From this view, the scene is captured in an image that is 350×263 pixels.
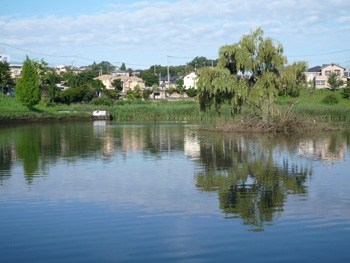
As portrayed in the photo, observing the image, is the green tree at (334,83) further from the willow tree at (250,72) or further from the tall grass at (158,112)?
the willow tree at (250,72)

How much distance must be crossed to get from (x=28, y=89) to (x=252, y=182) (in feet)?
210

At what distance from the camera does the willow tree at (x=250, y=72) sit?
3744cm

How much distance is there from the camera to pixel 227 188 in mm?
12266

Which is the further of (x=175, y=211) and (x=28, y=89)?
(x=28, y=89)

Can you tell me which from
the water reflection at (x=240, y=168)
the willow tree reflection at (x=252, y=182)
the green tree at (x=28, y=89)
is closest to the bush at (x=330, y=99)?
the green tree at (x=28, y=89)

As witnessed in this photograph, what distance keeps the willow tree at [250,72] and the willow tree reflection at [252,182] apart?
54.5ft

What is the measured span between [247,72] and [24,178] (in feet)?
90.9

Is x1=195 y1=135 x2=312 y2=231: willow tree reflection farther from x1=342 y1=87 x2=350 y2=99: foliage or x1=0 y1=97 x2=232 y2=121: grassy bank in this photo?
x1=342 y1=87 x2=350 y2=99: foliage

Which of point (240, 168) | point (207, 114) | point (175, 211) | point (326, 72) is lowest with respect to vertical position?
point (240, 168)

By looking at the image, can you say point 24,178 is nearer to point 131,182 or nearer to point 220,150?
point 131,182

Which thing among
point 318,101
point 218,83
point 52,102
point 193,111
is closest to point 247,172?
point 218,83

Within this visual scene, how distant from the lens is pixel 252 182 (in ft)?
43.4

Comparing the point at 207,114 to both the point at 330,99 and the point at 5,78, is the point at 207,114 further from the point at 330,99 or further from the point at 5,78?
the point at 5,78

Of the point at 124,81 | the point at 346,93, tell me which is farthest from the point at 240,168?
the point at 124,81
